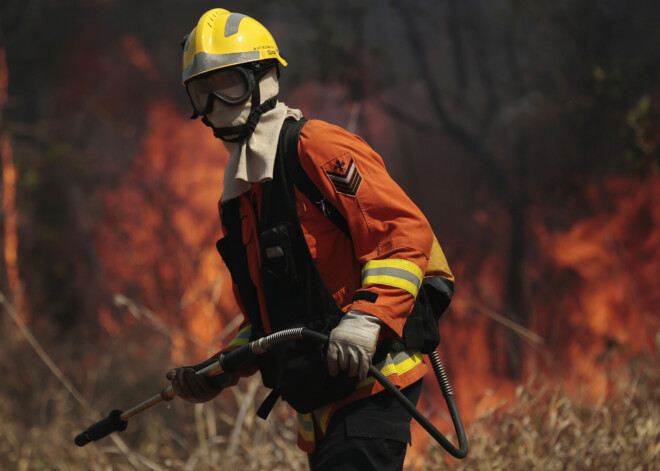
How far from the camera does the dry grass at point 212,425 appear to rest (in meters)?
3.50

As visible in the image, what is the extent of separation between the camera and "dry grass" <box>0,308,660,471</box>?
3500 millimetres

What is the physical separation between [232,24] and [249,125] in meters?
0.35

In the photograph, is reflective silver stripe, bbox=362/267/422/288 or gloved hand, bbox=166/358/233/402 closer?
reflective silver stripe, bbox=362/267/422/288

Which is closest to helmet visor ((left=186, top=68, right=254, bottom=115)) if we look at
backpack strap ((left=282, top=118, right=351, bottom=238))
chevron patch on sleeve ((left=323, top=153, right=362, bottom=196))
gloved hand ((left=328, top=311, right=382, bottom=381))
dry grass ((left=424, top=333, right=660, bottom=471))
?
backpack strap ((left=282, top=118, right=351, bottom=238))

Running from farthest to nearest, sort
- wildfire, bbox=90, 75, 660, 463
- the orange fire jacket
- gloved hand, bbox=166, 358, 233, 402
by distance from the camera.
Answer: wildfire, bbox=90, 75, 660, 463 → gloved hand, bbox=166, 358, 233, 402 → the orange fire jacket

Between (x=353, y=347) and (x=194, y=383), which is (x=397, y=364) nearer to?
(x=353, y=347)

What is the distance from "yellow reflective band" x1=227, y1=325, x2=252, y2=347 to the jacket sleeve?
0.56 meters

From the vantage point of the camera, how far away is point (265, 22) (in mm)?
6996

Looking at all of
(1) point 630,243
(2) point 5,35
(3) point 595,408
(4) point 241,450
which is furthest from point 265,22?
(3) point 595,408

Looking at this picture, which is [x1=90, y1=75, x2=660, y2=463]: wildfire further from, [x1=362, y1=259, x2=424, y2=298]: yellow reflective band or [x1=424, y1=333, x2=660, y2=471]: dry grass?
[x1=362, y1=259, x2=424, y2=298]: yellow reflective band

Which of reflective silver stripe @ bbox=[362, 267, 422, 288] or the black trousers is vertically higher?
reflective silver stripe @ bbox=[362, 267, 422, 288]

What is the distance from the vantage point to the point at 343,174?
89.4 inches

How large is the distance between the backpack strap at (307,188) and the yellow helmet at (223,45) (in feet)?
1.12

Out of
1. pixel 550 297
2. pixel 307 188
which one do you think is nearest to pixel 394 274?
pixel 307 188
